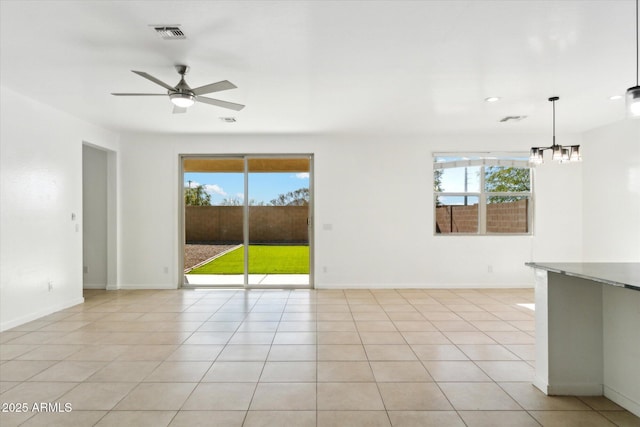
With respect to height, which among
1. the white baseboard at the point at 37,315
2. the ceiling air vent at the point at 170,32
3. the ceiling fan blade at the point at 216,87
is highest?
the ceiling air vent at the point at 170,32

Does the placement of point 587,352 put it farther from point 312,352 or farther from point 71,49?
point 71,49

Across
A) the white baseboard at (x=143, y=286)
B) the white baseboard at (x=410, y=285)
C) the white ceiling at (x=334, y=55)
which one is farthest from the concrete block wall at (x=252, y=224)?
the white ceiling at (x=334, y=55)

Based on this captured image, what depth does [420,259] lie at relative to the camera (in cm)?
611

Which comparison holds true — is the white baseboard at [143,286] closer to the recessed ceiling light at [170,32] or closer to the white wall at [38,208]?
the white wall at [38,208]

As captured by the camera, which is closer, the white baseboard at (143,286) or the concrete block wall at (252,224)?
the white baseboard at (143,286)

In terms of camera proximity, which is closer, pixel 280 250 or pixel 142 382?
pixel 142 382

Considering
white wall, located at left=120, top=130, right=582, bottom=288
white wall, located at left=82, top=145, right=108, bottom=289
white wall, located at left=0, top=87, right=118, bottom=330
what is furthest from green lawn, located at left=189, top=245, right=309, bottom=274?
white wall, located at left=0, top=87, right=118, bottom=330

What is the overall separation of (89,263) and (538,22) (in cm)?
711

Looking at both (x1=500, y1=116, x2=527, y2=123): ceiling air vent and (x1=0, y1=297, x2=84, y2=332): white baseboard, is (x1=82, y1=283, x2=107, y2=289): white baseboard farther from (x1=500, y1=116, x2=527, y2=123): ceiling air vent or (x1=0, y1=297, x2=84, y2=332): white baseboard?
(x1=500, y1=116, x2=527, y2=123): ceiling air vent

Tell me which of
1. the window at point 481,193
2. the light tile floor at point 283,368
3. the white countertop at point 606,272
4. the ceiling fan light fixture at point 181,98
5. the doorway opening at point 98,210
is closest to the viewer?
the white countertop at point 606,272

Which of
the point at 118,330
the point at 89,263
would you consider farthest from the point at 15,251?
the point at 89,263

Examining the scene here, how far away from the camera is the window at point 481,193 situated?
242 inches

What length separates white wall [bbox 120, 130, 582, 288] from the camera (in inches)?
239

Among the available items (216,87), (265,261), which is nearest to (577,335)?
(216,87)
